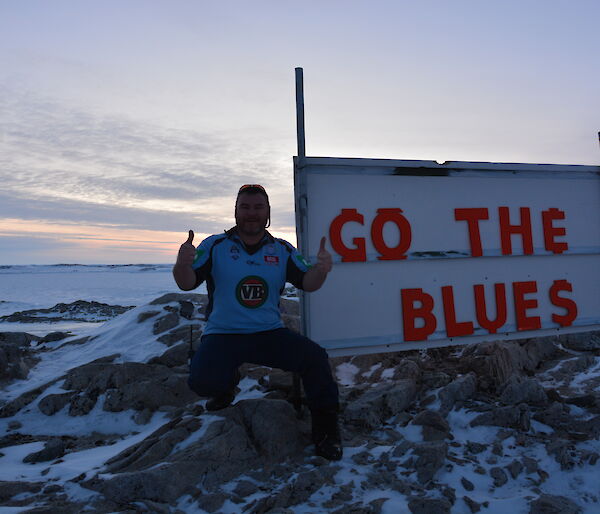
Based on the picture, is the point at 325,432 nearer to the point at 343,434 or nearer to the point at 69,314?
the point at 343,434

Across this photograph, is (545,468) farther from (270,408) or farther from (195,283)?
(195,283)

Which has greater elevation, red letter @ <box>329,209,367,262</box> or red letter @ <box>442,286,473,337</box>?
red letter @ <box>329,209,367,262</box>

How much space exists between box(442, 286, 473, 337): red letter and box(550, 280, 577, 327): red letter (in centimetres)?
99

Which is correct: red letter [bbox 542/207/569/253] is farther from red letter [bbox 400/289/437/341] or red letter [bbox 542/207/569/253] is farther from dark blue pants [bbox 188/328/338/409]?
dark blue pants [bbox 188/328/338/409]

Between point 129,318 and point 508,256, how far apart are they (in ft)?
16.8

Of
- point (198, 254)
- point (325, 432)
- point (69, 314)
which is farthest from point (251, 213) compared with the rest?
point (69, 314)

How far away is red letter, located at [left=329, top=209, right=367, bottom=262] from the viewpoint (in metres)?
3.67

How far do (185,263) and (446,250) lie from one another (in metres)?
2.36

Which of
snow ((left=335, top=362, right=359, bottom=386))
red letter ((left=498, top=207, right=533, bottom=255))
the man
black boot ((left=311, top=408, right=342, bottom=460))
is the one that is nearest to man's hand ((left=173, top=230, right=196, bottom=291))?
the man

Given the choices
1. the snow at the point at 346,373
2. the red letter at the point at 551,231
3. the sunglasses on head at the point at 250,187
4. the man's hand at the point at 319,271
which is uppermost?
the sunglasses on head at the point at 250,187

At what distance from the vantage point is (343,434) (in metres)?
3.07

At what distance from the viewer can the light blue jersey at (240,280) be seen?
301 cm

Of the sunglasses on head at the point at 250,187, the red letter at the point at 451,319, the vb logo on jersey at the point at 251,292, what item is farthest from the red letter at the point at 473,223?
the vb logo on jersey at the point at 251,292

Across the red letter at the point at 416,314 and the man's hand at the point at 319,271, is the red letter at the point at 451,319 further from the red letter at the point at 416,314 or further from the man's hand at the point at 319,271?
the man's hand at the point at 319,271
